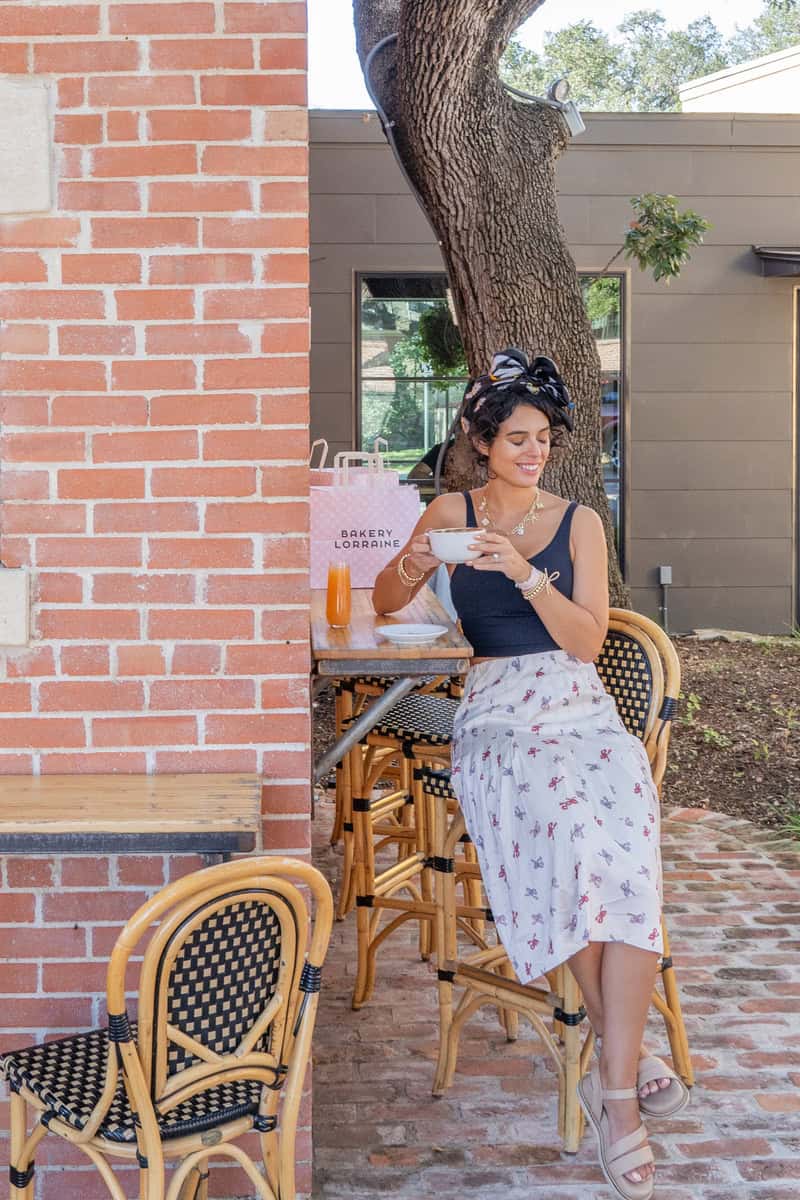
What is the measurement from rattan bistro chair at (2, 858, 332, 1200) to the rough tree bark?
12.2 ft

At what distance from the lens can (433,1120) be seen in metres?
3.02

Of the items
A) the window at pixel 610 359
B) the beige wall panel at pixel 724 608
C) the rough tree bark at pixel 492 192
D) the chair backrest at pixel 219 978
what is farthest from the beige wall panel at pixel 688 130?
the chair backrest at pixel 219 978

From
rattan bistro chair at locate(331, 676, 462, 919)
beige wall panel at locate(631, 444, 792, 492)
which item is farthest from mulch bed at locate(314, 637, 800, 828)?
rattan bistro chair at locate(331, 676, 462, 919)

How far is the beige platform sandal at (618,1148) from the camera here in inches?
104

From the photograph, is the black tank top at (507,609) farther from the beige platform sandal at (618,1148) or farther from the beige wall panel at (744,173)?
the beige wall panel at (744,173)

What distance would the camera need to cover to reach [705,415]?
920 centimetres

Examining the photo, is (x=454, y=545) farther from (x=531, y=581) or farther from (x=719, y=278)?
(x=719, y=278)

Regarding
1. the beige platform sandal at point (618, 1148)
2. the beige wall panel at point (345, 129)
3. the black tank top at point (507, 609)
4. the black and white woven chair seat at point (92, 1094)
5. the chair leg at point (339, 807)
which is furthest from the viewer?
the beige wall panel at point (345, 129)

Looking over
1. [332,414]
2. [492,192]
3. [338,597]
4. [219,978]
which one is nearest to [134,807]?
[219,978]

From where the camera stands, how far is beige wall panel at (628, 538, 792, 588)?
30.4 feet

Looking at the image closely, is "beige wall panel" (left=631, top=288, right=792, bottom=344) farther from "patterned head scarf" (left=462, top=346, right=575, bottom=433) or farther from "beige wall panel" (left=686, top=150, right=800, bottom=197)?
"patterned head scarf" (left=462, top=346, right=575, bottom=433)

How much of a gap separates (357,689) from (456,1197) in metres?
1.89

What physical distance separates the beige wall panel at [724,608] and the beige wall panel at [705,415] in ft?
3.35

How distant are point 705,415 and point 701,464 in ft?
1.12
